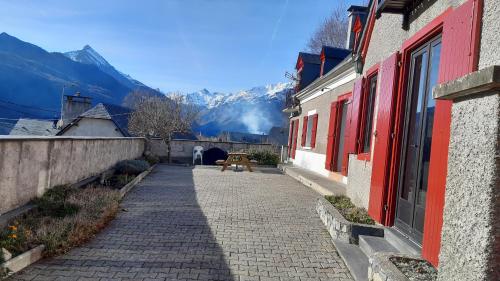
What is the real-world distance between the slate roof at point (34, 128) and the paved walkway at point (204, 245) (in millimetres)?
27697

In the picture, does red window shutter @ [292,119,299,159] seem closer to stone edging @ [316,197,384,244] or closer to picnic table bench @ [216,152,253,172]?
picnic table bench @ [216,152,253,172]

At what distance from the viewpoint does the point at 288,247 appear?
5.39 metres

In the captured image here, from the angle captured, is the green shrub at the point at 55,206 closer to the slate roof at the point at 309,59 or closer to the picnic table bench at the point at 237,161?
the picnic table bench at the point at 237,161

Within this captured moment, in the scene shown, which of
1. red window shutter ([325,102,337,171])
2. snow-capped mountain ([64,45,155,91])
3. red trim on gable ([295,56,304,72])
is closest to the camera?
red window shutter ([325,102,337,171])

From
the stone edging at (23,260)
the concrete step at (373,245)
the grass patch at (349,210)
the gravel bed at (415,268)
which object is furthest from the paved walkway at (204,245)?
the gravel bed at (415,268)

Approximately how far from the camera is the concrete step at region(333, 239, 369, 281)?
4289 millimetres

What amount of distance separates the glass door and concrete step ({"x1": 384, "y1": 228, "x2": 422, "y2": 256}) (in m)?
0.09

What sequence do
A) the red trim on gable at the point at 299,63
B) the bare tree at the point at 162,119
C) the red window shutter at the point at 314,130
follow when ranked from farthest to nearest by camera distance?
the bare tree at the point at 162,119
the red trim on gable at the point at 299,63
the red window shutter at the point at 314,130

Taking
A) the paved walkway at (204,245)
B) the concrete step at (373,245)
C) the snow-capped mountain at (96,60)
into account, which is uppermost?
the snow-capped mountain at (96,60)

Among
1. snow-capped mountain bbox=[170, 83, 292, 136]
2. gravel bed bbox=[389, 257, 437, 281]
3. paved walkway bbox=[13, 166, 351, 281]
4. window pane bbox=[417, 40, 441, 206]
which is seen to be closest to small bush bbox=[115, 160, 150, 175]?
paved walkway bbox=[13, 166, 351, 281]

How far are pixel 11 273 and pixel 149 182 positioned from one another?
26.0 ft

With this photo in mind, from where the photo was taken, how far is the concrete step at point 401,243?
14.1 feet

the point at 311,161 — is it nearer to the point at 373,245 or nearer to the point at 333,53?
the point at 333,53

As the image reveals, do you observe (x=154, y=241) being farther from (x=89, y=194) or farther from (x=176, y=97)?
(x=176, y=97)
